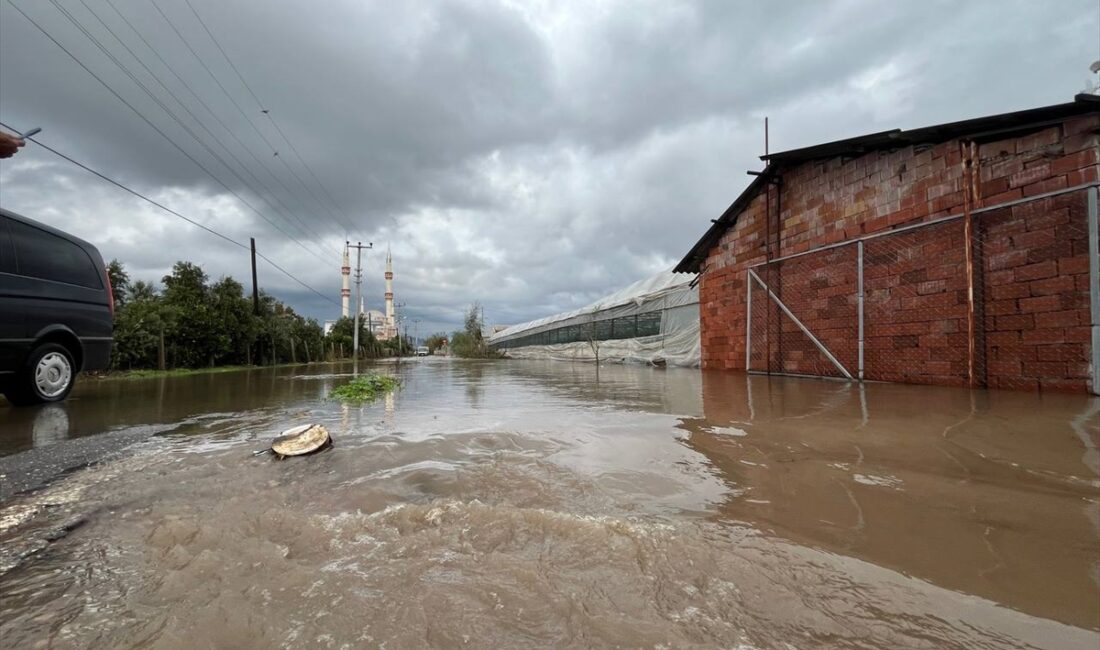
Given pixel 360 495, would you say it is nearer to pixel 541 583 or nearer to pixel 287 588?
pixel 287 588

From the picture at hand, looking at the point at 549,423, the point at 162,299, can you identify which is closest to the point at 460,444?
the point at 549,423

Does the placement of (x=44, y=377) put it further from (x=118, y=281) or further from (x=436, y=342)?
(x=436, y=342)

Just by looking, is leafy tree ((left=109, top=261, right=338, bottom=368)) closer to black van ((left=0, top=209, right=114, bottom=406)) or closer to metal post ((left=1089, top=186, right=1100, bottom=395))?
black van ((left=0, top=209, right=114, bottom=406))

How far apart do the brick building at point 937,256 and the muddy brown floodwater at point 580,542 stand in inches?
88.4

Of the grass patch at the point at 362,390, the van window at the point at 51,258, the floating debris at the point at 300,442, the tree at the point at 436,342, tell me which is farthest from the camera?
the tree at the point at 436,342

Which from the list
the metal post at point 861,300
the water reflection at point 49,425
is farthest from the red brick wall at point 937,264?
the water reflection at point 49,425

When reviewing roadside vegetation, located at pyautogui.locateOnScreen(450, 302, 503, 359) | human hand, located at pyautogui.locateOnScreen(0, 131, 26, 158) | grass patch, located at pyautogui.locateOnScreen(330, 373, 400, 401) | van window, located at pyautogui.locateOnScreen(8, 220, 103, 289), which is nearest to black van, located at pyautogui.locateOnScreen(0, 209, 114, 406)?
van window, located at pyautogui.locateOnScreen(8, 220, 103, 289)

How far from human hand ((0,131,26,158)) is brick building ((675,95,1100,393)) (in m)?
9.23

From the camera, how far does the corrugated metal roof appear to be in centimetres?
477

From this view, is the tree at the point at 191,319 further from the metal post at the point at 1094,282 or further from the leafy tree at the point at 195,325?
the metal post at the point at 1094,282

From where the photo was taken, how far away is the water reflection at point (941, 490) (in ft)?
4.42

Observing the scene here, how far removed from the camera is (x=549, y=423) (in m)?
3.81

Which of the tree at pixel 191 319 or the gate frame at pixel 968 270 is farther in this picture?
the tree at pixel 191 319

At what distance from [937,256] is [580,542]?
21.8ft
